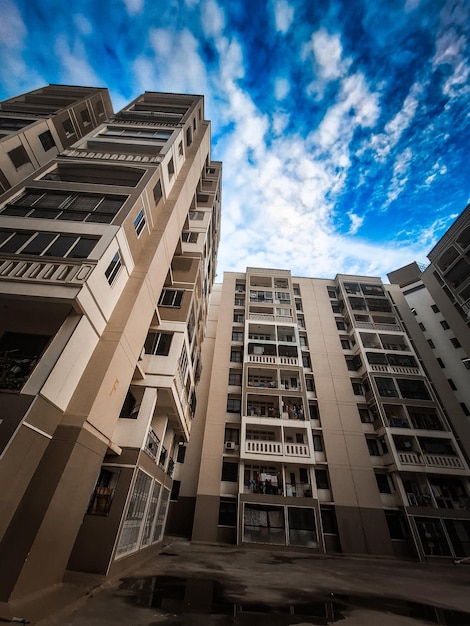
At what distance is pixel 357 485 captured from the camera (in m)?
21.4

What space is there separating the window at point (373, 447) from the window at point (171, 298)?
2153 cm

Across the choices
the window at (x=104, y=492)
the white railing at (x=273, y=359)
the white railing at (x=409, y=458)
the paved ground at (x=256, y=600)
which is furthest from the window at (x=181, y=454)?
the white railing at (x=409, y=458)

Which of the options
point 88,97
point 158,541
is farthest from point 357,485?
point 88,97

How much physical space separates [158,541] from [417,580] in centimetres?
1213

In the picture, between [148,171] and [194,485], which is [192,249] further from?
[194,485]

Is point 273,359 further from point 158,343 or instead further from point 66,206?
point 66,206

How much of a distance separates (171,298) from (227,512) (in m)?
17.1

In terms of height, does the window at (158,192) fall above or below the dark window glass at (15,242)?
above

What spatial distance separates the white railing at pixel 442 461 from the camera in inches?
837

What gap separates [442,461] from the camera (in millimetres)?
21422

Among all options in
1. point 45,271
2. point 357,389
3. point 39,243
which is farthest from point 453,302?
point 39,243

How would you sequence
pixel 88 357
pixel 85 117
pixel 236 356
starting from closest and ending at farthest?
1. pixel 88 357
2. pixel 85 117
3. pixel 236 356

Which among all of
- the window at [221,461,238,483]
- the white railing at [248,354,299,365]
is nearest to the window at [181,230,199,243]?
the white railing at [248,354,299,365]

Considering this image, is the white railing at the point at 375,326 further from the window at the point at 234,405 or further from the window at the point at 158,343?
the window at the point at 158,343
